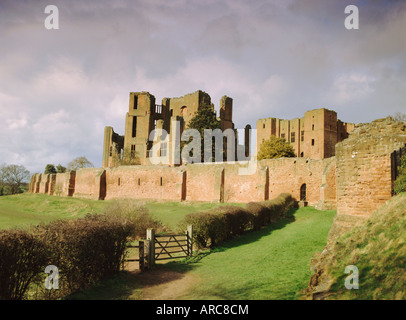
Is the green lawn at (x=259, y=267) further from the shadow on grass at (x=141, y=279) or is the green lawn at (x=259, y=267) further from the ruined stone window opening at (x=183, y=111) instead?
the ruined stone window opening at (x=183, y=111)

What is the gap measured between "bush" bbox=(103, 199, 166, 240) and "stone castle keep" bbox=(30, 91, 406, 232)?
36.9ft

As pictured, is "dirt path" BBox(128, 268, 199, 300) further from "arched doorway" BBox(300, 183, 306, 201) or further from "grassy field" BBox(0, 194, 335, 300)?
"arched doorway" BBox(300, 183, 306, 201)

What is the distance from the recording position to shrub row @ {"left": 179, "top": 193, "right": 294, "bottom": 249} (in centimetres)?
1369

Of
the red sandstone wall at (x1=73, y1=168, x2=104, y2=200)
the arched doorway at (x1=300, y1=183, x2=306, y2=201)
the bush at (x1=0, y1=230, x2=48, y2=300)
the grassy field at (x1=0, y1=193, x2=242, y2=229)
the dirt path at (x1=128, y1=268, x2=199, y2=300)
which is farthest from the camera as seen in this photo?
the red sandstone wall at (x1=73, y1=168, x2=104, y2=200)

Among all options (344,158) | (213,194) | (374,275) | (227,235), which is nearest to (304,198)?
(213,194)

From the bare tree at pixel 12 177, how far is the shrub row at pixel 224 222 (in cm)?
7227

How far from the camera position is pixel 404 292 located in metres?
4.36

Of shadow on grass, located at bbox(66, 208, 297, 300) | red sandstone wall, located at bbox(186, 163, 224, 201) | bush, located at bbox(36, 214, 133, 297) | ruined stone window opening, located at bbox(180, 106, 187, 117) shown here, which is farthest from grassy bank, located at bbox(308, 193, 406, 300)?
ruined stone window opening, located at bbox(180, 106, 187, 117)

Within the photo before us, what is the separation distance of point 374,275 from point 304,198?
22.2 metres

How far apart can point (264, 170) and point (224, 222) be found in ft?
49.5

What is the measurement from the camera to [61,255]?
7.33 meters

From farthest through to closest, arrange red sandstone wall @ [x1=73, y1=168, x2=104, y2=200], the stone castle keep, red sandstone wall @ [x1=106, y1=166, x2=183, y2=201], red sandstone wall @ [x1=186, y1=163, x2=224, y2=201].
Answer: red sandstone wall @ [x1=73, y1=168, x2=104, y2=200] → red sandstone wall @ [x1=106, y1=166, x2=183, y2=201] → red sandstone wall @ [x1=186, y1=163, x2=224, y2=201] → the stone castle keep

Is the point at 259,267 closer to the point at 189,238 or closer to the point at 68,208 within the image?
the point at 189,238

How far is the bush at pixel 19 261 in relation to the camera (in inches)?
236
